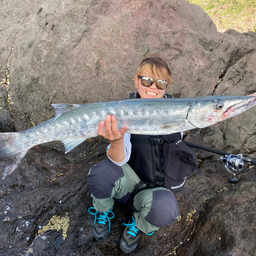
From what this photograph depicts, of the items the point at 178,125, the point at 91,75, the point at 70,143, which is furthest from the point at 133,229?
the point at 91,75

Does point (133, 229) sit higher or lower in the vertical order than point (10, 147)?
lower

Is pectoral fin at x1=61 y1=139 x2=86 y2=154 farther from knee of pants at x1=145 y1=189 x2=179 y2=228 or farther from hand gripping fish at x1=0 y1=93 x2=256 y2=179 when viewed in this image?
knee of pants at x1=145 y1=189 x2=179 y2=228

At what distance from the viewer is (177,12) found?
461cm

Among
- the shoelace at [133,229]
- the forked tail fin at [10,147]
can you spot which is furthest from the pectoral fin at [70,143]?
the shoelace at [133,229]

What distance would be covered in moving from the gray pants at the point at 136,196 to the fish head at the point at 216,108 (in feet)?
3.42

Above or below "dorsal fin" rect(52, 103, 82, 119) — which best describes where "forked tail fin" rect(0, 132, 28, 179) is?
below

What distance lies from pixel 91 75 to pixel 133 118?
84.5 inches

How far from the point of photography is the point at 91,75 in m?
4.03

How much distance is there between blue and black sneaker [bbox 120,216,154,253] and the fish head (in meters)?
1.64

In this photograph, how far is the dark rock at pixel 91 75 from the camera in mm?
3160

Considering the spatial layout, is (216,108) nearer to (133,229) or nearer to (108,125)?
(108,125)

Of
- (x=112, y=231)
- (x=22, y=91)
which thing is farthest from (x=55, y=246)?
(x=22, y=91)

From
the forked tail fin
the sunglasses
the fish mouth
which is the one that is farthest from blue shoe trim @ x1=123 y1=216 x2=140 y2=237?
the sunglasses

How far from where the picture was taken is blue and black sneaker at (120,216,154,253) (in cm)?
255
